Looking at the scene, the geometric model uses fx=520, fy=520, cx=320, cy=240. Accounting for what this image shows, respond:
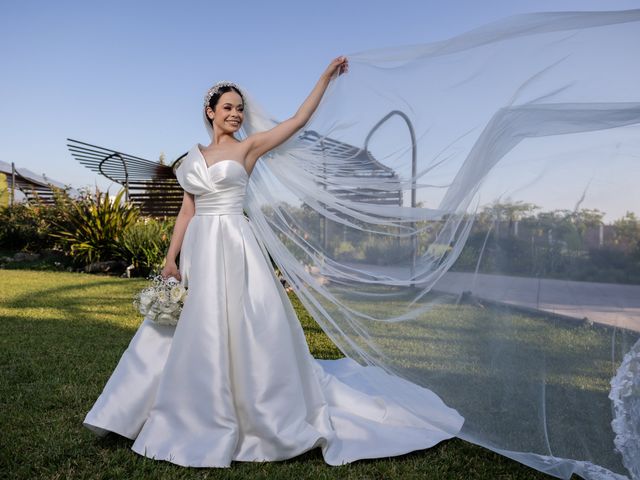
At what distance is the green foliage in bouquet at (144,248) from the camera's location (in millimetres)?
11352

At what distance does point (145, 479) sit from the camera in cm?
241

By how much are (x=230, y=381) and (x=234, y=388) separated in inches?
1.8

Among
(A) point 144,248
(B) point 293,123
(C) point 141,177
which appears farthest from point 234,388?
(C) point 141,177

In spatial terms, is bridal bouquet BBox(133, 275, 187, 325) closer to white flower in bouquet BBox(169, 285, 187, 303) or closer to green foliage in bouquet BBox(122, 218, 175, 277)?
white flower in bouquet BBox(169, 285, 187, 303)

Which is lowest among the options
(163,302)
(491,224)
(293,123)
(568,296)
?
(163,302)

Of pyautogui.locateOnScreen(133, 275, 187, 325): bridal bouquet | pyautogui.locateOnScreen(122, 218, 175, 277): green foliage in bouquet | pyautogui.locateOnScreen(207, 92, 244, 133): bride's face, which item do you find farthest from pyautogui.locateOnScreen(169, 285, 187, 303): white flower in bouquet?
pyautogui.locateOnScreen(122, 218, 175, 277): green foliage in bouquet

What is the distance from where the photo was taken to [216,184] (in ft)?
9.82

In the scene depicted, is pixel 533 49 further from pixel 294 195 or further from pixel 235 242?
pixel 235 242

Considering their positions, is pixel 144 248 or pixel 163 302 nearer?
pixel 163 302

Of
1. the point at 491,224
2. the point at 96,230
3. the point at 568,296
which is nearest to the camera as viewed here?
the point at 568,296

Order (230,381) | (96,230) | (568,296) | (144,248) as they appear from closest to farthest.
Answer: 1. (568,296)
2. (230,381)
3. (144,248)
4. (96,230)

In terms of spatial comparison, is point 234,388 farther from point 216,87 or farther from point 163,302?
point 216,87

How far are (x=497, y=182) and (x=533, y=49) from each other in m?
0.64

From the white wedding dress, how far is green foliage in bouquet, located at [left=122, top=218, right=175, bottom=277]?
8.67 metres
